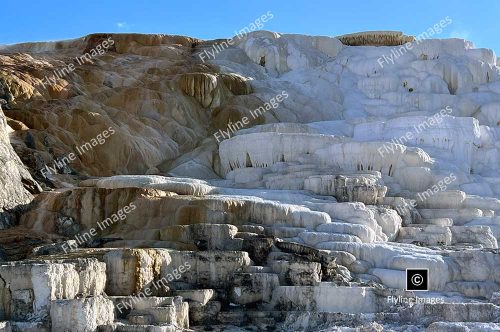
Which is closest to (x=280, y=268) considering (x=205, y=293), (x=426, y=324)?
(x=205, y=293)

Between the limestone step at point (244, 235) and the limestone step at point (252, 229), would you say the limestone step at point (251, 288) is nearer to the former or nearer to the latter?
the limestone step at point (244, 235)

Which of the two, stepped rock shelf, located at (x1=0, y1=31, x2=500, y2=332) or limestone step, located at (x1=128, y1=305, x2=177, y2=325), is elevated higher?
stepped rock shelf, located at (x1=0, y1=31, x2=500, y2=332)

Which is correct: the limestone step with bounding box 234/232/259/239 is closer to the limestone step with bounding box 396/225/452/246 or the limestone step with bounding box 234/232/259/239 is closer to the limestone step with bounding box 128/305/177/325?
the limestone step with bounding box 128/305/177/325

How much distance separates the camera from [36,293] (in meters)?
13.1

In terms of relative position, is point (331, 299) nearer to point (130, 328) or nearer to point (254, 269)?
point (254, 269)

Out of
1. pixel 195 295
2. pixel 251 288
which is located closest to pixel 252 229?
pixel 251 288

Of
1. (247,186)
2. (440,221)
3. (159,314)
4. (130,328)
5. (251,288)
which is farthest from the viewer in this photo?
(247,186)

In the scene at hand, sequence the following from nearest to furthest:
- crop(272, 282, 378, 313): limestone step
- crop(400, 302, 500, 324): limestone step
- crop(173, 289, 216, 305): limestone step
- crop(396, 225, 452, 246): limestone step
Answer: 1. crop(400, 302, 500, 324): limestone step
2. crop(173, 289, 216, 305): limestone step
3. crop(272, 282, 378, 313): limestone step
4. crop(396, 225, 452, 246): limestone step

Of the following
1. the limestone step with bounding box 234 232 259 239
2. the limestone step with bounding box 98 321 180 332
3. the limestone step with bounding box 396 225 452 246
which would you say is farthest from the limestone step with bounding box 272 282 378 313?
the limestone step with bounding box 396 225 452 246

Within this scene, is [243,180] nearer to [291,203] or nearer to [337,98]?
[291,203]

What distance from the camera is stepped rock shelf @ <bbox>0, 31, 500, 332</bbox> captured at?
15.0m

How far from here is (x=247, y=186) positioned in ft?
83.5

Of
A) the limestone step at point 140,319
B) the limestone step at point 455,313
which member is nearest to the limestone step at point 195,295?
the limestone step at point 140,319

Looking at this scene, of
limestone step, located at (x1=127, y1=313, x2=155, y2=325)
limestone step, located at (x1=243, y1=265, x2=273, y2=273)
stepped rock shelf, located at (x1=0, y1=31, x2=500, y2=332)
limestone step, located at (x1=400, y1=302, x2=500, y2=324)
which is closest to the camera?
limestone step, located at (x1=127, y1=313, x2=155, y2=325)
